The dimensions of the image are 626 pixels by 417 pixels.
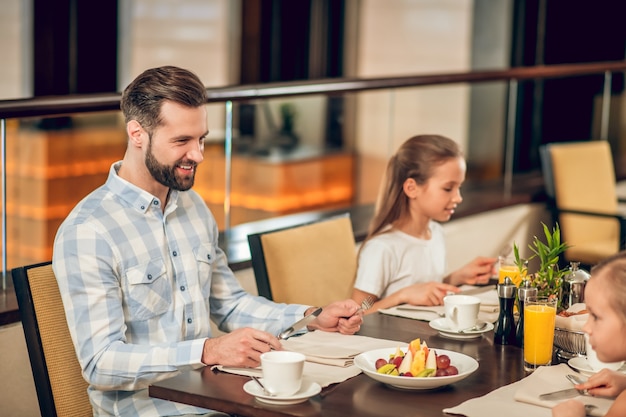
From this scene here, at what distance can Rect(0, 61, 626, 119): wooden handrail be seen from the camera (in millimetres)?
2742

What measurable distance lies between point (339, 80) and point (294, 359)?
90.2 inches

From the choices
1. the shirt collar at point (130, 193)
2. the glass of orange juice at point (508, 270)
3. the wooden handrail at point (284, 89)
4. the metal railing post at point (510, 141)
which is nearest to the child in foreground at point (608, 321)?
the glass of orange juice at point (508, 270)

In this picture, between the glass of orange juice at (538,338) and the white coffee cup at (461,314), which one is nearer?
the glass of orange juice at (538,338)

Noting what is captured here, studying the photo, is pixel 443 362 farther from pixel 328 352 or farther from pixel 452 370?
pixel 328 352

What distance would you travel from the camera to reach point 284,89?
3.71m

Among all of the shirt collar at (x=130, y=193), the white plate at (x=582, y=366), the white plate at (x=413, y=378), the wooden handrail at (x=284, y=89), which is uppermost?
the wooden handrail at (x=284, y=89)

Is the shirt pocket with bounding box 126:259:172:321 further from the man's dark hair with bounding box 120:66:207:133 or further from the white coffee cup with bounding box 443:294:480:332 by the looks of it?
the white coffee cup with bounding box 443:294:480:332

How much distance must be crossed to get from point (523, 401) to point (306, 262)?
1140mm

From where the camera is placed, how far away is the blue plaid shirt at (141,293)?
2.08m

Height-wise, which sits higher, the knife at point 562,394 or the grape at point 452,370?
the grape at point 452,370

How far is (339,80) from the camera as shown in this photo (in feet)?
13.2

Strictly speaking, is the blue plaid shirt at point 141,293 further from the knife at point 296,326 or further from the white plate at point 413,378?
the white plate at point 413,378

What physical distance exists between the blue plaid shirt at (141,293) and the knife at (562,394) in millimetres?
685

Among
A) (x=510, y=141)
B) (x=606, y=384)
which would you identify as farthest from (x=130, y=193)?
(x=510, y=141)
